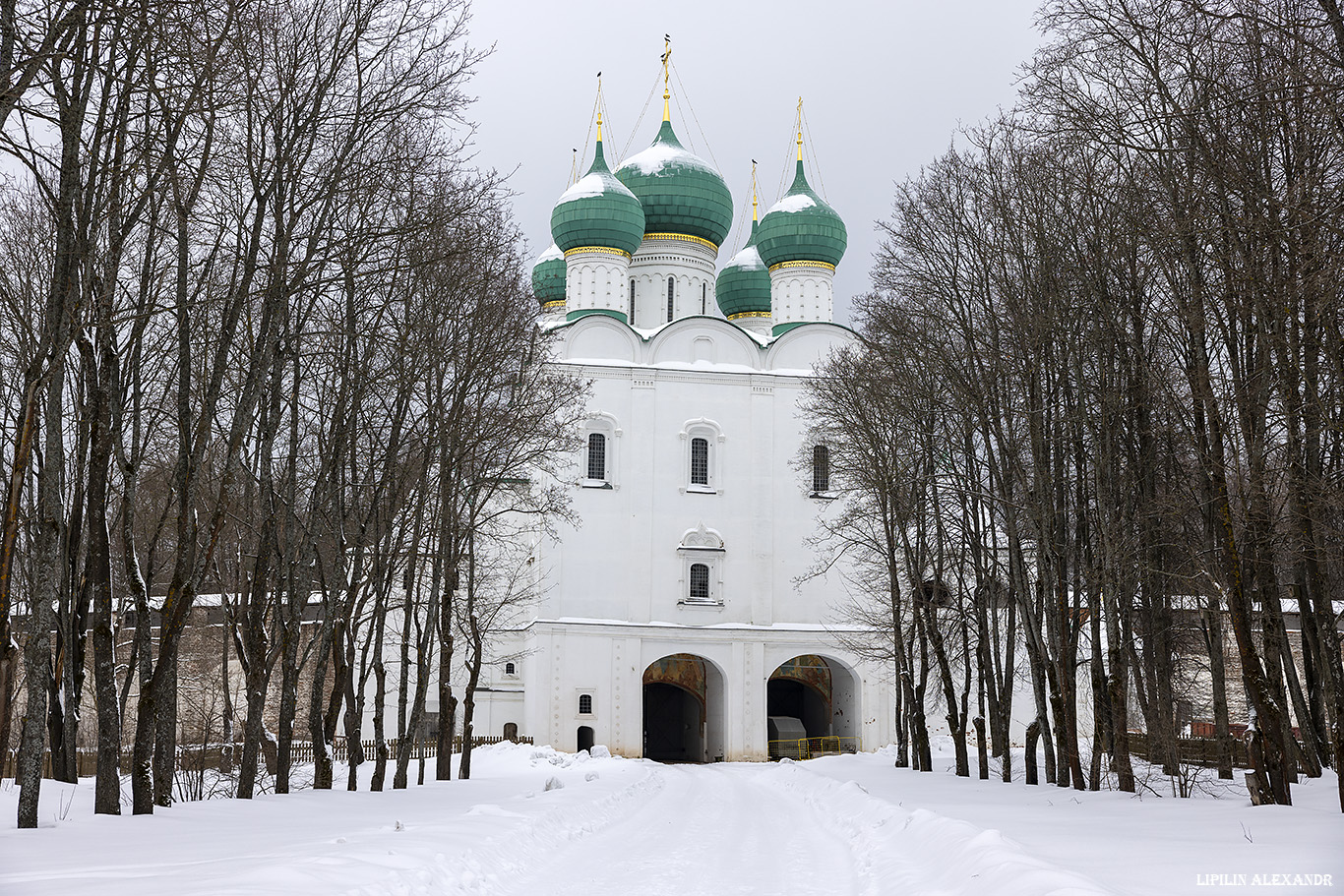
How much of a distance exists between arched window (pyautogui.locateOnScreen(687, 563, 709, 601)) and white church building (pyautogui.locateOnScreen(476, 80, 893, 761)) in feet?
0.15

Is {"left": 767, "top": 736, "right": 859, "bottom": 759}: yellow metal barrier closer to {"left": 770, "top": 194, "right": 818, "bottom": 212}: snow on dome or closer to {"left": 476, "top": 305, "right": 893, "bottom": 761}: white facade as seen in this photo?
{"left": 476, "top": 305, "right": 893, "bottom": 761}: white facade

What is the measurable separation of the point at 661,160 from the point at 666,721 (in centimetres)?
1912

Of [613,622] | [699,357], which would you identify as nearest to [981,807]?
[613,622]

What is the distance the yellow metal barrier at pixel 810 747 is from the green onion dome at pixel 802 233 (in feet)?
50.7

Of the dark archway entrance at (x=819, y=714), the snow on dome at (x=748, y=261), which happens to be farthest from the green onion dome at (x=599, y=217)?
the dark archway entrance at (x=819, y=714)

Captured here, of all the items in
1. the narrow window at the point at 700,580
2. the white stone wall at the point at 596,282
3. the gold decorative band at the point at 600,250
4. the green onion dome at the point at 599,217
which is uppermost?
the green onion dome at the point at 599,217

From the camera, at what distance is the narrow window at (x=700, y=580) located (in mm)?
35906

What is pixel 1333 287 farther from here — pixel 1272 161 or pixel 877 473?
pixel 877 473

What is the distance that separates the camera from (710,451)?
120 feet

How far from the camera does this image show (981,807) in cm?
1271

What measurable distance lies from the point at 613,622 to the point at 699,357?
8.71 m

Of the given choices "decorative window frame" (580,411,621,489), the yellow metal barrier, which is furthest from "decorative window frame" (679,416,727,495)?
the yellow metal barrier

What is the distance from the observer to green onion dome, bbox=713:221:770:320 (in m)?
42.3

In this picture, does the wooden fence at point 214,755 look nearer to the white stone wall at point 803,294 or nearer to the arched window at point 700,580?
the arched window at point 700,580
